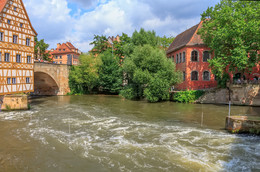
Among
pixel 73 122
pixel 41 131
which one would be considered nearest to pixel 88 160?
pixel 41 131

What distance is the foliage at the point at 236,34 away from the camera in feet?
57.7

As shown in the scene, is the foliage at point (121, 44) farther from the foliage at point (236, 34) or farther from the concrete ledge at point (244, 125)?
the concrete ledge at point (244, 125)

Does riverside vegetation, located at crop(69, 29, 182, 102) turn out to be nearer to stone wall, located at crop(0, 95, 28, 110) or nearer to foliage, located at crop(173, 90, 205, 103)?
foliage, located at crop(173, 90, 205, 103)

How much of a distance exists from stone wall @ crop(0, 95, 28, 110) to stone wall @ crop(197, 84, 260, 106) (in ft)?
58.0

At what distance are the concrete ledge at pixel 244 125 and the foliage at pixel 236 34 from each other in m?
9.55

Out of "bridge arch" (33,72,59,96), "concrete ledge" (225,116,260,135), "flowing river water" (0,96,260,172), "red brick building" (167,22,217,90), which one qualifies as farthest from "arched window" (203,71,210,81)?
"bridge arch" (33,72,59,96)

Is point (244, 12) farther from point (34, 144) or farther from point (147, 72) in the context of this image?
point (34, 144)

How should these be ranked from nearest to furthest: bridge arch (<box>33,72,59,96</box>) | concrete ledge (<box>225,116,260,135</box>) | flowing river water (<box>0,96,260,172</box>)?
flowing river water (<box>0,96,260,172</box>) < concrete ledge (<box>225,116,260,135</box>) < bridge arch (<box>33,72,59,96</box>)

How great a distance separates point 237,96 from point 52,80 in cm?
2486

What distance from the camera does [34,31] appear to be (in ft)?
70.8

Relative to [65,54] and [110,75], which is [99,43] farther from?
[65,54]

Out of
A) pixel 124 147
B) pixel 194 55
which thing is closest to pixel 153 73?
pixel 194 55

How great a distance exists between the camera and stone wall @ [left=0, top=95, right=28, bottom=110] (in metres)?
17.0

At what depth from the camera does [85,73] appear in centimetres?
3192
